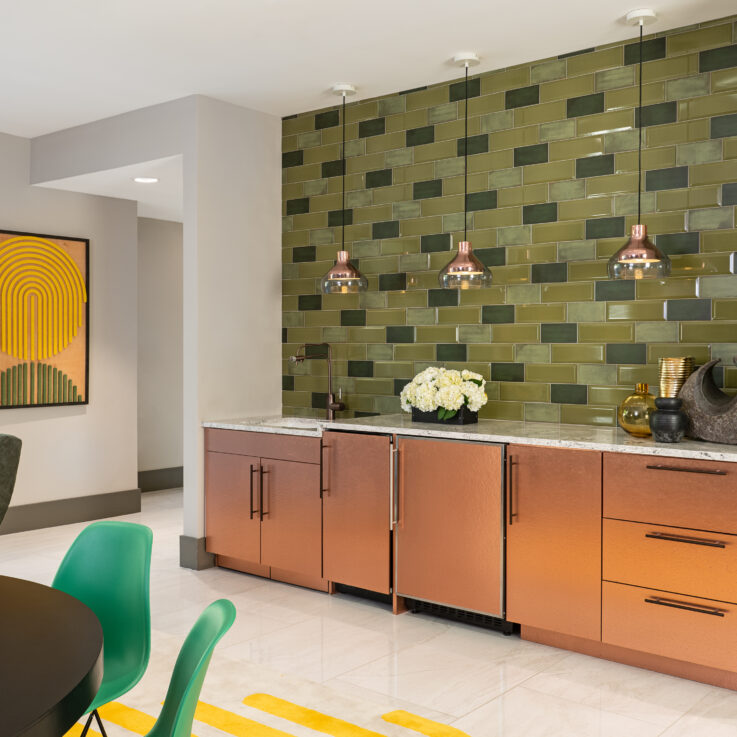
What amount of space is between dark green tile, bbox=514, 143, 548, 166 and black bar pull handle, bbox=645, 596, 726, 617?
215 cm

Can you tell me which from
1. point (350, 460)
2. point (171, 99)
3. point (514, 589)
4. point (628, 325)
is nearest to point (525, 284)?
point (628, 325)

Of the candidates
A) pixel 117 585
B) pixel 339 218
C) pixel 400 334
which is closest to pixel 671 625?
pixel 117 585

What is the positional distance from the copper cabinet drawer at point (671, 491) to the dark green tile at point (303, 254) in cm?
243

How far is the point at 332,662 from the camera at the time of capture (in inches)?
132

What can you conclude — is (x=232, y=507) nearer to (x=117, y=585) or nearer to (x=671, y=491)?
(x=117, y=585)

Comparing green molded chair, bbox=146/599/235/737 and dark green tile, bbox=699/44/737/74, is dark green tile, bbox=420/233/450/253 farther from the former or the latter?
green molded chair, bbox=146/599/235/737

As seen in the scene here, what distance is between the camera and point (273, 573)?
15.0ft

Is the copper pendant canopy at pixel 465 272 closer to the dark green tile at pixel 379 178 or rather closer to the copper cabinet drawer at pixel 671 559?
the dark green tile at pixel 379 178

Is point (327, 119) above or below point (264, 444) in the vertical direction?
above

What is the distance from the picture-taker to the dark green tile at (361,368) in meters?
4.80

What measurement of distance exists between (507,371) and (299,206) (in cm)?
176

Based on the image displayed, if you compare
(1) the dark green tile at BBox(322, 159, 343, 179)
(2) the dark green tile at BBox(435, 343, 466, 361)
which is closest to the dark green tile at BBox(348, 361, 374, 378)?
(2) the dark green tile at BBox(435, 343, 466, 361)

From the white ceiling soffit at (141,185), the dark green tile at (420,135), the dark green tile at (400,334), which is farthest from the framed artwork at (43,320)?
the dark green tile at (420,135)

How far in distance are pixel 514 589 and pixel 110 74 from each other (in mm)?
3310
